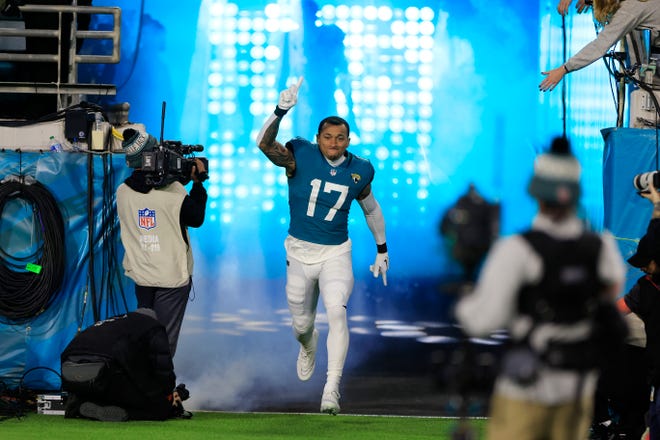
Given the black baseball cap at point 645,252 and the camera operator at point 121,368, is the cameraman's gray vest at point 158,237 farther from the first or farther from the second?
the black baseball cap at point 645,252

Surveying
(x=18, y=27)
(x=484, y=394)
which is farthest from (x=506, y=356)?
(x=18, y=27)

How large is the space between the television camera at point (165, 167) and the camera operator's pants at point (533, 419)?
3.86m

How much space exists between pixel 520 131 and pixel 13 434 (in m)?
4.29

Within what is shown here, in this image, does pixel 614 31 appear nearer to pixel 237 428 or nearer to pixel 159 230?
pixel 159 230

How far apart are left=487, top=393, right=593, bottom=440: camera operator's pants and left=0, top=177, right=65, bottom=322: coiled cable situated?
4.67 metres

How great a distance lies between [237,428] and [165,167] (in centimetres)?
160

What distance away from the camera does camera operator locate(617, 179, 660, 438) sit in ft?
14.4

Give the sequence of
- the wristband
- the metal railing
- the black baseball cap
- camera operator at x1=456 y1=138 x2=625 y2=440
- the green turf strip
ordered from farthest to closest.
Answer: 1. the metal railing
2. the wristband
3. the green turf strip
4. the black baseball cap
5. camera operator at x1=456 y1=138 x2=625 y2=440

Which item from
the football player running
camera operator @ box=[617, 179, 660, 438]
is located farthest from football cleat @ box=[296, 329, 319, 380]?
camera operator @ box=[617, 179, 660, 438]

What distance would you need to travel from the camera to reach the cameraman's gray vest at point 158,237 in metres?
6.14

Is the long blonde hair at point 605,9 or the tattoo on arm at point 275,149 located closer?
the tattoo on arm at point 275,149

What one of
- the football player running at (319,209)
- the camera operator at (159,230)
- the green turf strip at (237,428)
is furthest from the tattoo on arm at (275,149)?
the green turf strip at (237,428)

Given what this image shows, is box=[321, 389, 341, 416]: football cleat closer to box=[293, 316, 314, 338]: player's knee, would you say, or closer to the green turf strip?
the green turf strip

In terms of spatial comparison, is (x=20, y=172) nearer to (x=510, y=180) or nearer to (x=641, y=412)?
(x=510, y=180)
